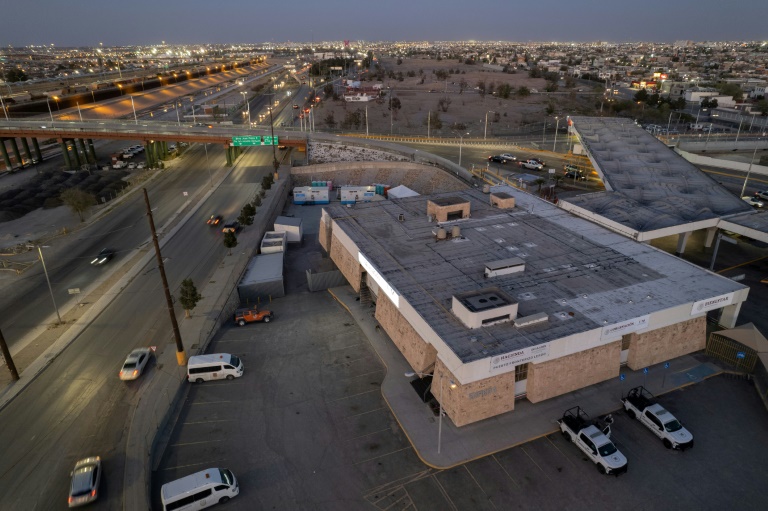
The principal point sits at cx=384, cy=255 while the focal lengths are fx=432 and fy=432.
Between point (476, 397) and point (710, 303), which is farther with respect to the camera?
point (710, 303)

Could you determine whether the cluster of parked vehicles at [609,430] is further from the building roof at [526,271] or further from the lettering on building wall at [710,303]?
the lettering on building wall at [710,303]

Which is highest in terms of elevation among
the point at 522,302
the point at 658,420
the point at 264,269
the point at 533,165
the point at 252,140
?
the point at 252,140

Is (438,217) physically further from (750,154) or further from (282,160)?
(750,154)

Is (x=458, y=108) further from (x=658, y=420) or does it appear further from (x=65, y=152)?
(x=658, y=420)

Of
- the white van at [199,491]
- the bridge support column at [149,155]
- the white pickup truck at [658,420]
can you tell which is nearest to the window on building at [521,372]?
the white pickup truck at [658,420]

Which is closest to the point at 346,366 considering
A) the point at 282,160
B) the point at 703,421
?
the point at 703,421

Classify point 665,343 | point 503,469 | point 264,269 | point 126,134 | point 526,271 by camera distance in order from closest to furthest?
1. point 503,469
2. point 665,343
3. point 526,271
4. point 264,269
5. point 126,134

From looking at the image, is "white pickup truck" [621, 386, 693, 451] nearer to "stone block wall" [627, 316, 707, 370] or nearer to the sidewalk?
the sidewalk

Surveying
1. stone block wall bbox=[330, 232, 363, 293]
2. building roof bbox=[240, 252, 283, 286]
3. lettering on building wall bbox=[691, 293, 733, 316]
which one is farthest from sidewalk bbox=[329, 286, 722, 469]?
building roof bbox=[240, 252, 283, 286]

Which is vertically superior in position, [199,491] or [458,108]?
[458,108]

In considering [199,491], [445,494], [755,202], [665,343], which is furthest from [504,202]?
[755,202]
